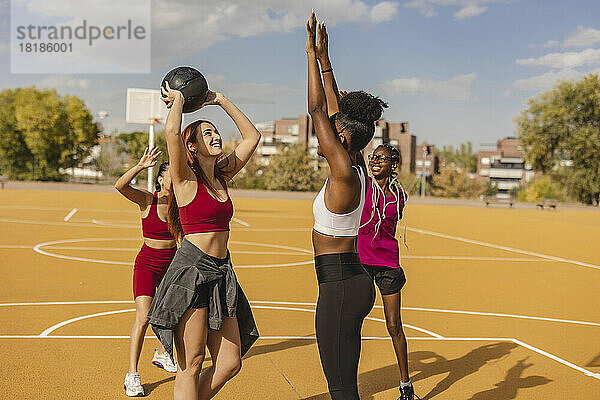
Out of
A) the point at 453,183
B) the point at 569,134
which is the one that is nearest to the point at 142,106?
the point at 569,134

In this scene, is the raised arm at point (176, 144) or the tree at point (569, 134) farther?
the tree at point (569, 134)

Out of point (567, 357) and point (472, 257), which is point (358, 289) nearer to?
point (567, 357)

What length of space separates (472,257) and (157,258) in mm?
12917

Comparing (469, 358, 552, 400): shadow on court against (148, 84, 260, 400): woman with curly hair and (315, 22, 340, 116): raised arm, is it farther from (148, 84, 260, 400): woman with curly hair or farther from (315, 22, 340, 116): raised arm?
(315, 22, 340, 116): raised arm

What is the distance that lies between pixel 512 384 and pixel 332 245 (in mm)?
3556

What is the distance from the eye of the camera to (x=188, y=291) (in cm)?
404

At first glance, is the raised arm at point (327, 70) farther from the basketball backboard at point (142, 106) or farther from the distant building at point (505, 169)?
the distant building at point (505, 169)

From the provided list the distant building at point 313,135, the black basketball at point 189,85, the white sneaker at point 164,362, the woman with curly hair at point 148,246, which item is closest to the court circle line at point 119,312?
the white sneaker at point 164,362

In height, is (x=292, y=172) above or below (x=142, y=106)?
below

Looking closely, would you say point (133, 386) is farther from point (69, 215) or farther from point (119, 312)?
point (69, 215)

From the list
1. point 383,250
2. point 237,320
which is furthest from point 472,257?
point 237,320

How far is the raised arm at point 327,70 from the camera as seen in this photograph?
4.23m

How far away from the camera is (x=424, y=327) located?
894 cm

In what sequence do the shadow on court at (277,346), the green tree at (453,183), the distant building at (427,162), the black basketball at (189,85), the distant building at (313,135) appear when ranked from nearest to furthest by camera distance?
the black basketball at (189,85) → the shadow on court at (277,346) → the green tree at (453,183) → the distant building at (313,135) → the distant building at (427,162)
